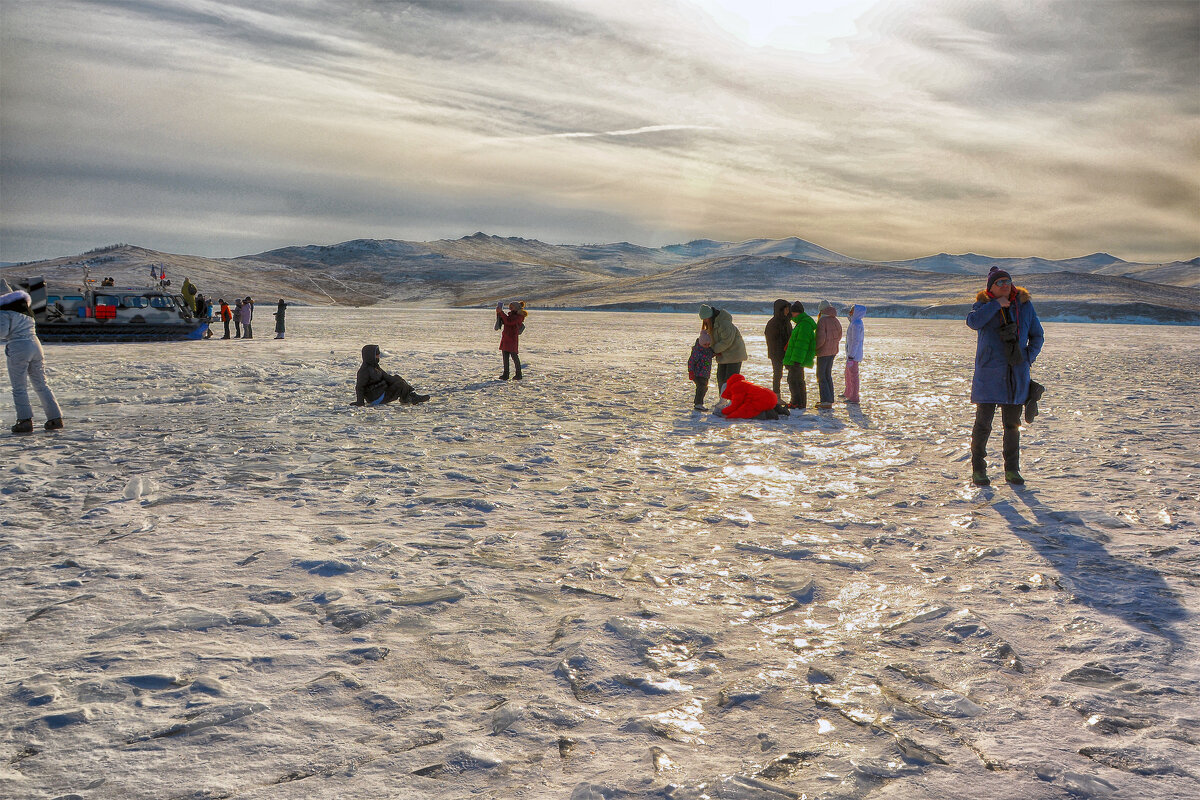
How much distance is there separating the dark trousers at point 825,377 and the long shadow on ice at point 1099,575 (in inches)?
254

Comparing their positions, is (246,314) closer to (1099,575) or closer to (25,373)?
(25,373)

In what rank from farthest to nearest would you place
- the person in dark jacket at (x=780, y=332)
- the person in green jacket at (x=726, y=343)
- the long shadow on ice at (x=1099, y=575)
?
the person in dark jacket at (x=780, y=332) → the person in green jacket at (x=726, y=343) → the long shadow on ice at (x=1099, y=575)

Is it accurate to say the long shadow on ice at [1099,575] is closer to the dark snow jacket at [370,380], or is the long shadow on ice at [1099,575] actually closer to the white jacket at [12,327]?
the dark snow jacket at [370,380]

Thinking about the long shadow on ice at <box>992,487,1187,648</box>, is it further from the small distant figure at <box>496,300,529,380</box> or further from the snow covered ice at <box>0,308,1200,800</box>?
the small distant figure at <box>496,300,529,380</box>

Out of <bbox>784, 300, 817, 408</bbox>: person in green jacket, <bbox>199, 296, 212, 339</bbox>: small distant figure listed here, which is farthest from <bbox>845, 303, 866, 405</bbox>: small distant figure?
<bbox>199, 296, 212, 339</bbox>: small distant figure

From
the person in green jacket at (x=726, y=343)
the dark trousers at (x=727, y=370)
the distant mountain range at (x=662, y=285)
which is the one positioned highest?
the distant mountain range at (x=662, y=285)

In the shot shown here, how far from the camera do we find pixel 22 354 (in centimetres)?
850

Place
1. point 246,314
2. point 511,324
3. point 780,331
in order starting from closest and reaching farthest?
point 780,331, point 511,324, point 246,314

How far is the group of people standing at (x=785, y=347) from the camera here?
11750 millimetres

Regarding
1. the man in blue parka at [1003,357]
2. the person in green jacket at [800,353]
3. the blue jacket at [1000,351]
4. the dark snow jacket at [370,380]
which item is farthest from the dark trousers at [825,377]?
the dark snow jacket at [370,380]

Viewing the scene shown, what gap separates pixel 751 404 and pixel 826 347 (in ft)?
7.15

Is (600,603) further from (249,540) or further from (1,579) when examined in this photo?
(1,579)

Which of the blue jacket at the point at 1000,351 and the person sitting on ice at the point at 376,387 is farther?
the person sitting on ice at the point at 376,387

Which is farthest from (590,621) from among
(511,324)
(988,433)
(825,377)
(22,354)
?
(511,324)
